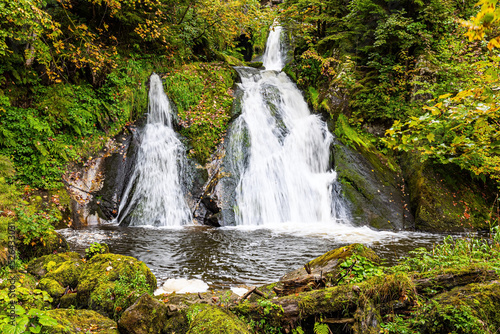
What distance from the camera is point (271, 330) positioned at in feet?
8.37

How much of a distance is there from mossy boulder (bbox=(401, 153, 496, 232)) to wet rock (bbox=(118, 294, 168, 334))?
8.61 metres

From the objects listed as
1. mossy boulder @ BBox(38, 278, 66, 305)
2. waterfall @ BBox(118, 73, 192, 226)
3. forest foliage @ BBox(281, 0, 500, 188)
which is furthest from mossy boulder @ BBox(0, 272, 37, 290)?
forest foliage @ BBox(281, 0, 500, 188)

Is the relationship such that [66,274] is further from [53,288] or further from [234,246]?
[234,246]

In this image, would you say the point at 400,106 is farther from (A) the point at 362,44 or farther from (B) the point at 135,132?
(B) the point at 135,132

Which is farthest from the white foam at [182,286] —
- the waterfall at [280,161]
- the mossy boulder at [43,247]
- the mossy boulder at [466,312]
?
the waterfall at [280,161]

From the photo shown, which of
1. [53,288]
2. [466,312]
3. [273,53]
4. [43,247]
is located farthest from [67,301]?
[273,53]

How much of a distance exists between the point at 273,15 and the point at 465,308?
13535 mm

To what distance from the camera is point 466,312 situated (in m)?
2.19

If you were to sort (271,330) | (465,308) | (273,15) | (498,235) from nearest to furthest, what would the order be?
(465,308) → (271,330) → (498,235) → (273,15)

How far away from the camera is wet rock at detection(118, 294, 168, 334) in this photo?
8.49 ft

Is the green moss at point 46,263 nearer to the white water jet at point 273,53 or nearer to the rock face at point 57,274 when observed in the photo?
the rock face at point 57,274

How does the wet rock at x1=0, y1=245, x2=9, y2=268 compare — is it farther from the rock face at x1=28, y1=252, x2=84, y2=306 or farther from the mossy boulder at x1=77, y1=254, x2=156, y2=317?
the mossy boulder at x1=77, y1=254, x2=156, y2=317

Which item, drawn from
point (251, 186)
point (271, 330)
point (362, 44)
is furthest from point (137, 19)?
point (271, 330)

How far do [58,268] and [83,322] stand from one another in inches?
67.9
